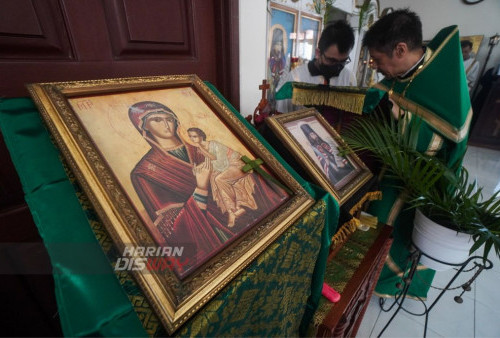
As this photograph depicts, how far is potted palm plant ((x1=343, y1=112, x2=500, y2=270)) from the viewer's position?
0.92m

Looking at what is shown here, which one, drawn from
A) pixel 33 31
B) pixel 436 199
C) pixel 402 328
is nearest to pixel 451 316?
pixel 402 328

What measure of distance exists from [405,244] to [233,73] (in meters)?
1.63

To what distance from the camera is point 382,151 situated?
3.44 ft

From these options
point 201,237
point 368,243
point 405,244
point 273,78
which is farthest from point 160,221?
point 273,78

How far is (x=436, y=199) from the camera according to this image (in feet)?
3.31

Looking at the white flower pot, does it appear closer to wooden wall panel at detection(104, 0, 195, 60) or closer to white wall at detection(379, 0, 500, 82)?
wooden wall panel at detection(104, 0, 195, 60)

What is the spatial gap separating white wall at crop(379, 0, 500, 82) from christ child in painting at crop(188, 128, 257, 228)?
709cm

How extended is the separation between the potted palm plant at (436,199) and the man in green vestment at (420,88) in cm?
16

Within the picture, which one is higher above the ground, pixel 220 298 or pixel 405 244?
pixel 220 298

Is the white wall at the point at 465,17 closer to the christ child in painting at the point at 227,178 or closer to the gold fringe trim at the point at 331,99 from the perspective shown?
the gold fringe trim at the point at 331,99

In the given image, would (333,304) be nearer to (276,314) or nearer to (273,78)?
(276,314)

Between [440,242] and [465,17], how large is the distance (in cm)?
709

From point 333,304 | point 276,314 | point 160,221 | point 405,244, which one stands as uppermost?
point 160,221

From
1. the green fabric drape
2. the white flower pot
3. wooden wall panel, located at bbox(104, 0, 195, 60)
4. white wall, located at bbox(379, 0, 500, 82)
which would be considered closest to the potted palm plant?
the white flower pot
